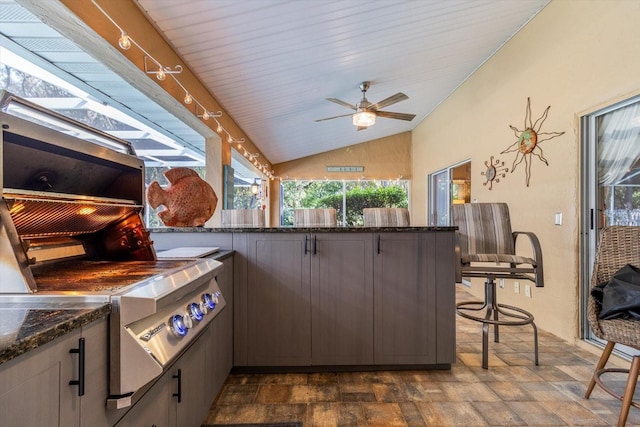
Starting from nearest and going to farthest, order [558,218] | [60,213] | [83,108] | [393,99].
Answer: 1. [60,213]
2. [558,218]
3. [83,108]
4. [393,99]

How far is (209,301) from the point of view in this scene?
1.44 metres

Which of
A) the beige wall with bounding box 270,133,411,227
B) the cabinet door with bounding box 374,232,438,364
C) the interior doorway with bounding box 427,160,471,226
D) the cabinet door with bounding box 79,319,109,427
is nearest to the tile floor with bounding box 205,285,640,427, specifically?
the cabinet door with bounding box 374,232,438,364

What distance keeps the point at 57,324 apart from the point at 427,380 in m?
2.14

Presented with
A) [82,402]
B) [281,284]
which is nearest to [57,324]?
[82,402]

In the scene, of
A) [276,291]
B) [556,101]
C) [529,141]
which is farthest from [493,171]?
[276,291]

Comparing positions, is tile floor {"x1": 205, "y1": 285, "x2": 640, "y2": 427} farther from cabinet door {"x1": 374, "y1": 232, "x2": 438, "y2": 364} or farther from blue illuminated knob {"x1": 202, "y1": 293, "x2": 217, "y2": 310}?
blue illuminated knob {"x1": 202, "y1": 293, "x2": 217, "y2": 310}

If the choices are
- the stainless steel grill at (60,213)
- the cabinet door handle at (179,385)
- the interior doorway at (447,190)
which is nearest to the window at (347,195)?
the interior doorway at (447,190)

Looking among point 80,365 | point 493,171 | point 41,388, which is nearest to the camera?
point 41,388

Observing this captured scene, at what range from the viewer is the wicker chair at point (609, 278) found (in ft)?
5.16

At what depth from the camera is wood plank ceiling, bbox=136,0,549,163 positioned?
7.82 feet

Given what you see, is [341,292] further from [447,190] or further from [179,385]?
[447,190]

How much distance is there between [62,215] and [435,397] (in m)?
2.16

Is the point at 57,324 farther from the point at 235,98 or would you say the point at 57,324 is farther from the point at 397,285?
the point at 235,98

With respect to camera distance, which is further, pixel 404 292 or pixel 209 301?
pixel 404 292
